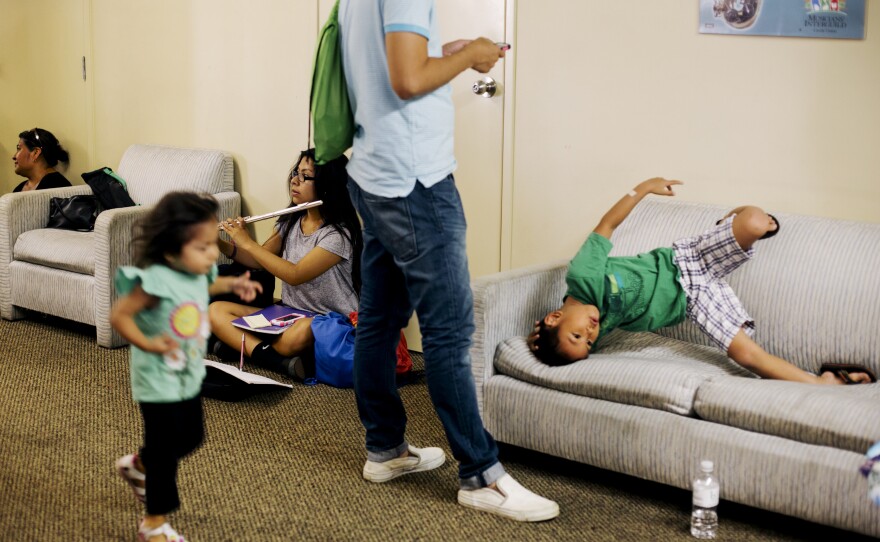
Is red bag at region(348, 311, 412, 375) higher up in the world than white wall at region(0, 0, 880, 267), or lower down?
lower down

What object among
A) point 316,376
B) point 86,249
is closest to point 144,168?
point 86,249

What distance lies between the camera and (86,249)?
13.3 ft

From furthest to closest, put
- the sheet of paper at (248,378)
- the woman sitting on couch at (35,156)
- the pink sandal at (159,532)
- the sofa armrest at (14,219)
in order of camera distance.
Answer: the woman sitting on couch at (35,156)
the sofa armrest at (14,219)
the sheet of paper at (248,378)
the pink sandal at (159,532)

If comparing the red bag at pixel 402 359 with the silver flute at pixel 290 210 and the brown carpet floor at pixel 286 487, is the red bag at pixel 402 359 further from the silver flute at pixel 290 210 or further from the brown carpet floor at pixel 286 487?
the silver flute at pixel 290 210

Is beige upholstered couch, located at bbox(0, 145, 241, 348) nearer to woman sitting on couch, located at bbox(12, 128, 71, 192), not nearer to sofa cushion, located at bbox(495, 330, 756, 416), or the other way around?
woman sitting on couch, located at bbox(12, 128, 71, 192)

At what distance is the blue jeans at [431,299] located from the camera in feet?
7.71

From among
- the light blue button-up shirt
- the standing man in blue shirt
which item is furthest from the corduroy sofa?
the light blue button-up shirt

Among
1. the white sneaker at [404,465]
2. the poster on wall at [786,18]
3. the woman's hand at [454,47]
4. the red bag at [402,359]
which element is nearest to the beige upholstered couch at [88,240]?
the red bag at [402,359]

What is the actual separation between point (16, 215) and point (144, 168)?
1.81ft

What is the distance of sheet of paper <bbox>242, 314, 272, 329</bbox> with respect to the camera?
144 inches

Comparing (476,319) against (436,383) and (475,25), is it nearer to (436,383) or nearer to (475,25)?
(436,383)

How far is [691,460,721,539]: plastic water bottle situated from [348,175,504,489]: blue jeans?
1.48 feet

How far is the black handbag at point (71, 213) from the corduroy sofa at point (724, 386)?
2302 millimetres

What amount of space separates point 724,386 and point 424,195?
824 millimetres
